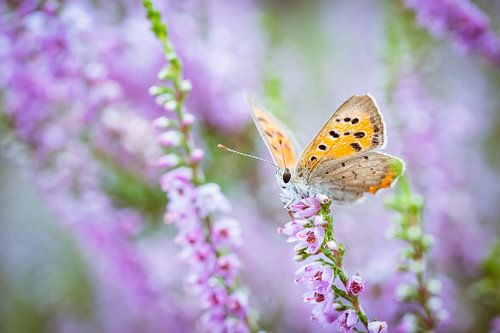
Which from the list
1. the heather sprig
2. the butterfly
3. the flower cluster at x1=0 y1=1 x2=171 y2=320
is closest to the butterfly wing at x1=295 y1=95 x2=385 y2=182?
the butterfly

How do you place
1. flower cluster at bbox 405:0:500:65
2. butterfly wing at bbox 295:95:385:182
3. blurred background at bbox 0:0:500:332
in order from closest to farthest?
butterfly wing at bbox 295:95:385:182
flower cluster at bbox 405:0:500:65
blurred background at bbox 0:0:500:332

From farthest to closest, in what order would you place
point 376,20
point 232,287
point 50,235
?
point 376,20 < point 50,235 < point 232,287

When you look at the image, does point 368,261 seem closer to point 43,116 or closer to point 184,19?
point 184,19

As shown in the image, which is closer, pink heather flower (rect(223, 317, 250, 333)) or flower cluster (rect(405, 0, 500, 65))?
pink heather flower (rect(223, 317, 250, 333))

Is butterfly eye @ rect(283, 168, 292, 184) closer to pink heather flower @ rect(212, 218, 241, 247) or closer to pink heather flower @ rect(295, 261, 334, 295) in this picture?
pink heather flower @ rect(212, 218, 241, 247)

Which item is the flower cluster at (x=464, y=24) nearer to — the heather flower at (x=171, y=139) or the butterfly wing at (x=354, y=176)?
the butterfly wing at (x=354, y=176)

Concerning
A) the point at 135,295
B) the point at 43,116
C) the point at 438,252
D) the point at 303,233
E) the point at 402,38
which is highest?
the point at 43,116

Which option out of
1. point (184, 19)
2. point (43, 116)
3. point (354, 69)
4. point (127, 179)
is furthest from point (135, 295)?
point (354, 69)
